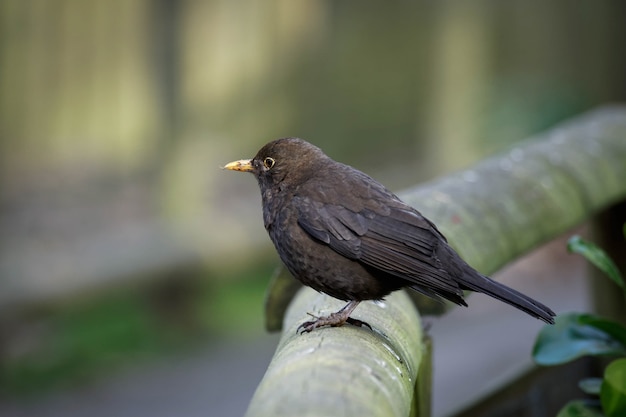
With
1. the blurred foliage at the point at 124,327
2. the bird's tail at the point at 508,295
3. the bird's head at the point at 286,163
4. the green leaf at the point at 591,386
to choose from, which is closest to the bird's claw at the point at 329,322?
the bird's tail at the point at 508,295

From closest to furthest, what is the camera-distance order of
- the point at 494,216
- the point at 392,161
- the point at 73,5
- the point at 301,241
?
1. the point at 301,241
2. the point at 494,216
3. the point at 73,5
4. the point at 392,161

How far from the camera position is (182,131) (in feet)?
27.5

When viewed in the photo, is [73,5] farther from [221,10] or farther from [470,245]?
[470,245]

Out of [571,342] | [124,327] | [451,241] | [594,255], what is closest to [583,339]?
[571,342]

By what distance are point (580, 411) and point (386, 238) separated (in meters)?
0.81

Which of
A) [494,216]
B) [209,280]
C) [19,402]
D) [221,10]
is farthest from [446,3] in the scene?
[494,216]

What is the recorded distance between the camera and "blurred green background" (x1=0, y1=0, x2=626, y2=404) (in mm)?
7660

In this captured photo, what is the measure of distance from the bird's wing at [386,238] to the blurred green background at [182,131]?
12.2 ft

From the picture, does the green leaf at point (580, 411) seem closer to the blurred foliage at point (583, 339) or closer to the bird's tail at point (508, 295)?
the blurred foliage at point (583, 339)

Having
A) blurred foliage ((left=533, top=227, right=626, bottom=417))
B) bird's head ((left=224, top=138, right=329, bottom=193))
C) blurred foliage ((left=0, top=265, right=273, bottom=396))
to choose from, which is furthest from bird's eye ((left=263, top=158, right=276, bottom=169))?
blurred foliage ((left=0, top=265, right=273, bottom=396))

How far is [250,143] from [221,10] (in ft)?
3.54

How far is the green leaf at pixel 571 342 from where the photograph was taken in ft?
11.2

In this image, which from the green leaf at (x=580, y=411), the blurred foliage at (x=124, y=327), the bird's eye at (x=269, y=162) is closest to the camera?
the green leaf at (x=580, y=411)

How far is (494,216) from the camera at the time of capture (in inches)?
145
